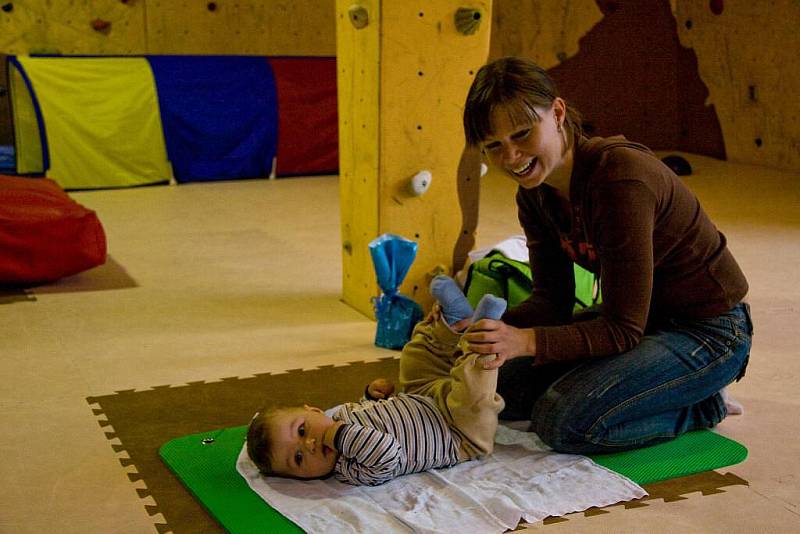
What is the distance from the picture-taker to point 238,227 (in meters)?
5.62

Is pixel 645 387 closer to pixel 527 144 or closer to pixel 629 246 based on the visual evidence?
pixel 629 246

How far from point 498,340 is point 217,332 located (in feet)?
5.56

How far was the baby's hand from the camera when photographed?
2.71 metres

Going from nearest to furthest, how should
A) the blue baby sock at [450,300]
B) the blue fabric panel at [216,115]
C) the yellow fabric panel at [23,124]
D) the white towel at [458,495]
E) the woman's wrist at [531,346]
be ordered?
the white towel at [458,495]
the woman's wrist at [531,346]
the blue baby sock at [450,300]
the yellow fabric panel at [23,124]
the blue fabric panel at [216,115]

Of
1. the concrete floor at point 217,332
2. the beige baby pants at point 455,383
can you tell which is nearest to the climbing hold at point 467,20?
the concrete floor at point 217,332

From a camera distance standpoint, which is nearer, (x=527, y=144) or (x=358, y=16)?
(x=527, y=144)

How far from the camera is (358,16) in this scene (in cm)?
371

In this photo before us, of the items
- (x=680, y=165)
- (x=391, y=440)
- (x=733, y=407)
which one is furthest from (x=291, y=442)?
(x=680, y=165)

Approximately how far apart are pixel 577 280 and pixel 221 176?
4339 mm

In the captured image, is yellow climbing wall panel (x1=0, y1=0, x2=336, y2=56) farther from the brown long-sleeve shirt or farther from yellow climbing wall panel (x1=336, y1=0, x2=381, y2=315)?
the brown long-sleeve shirt

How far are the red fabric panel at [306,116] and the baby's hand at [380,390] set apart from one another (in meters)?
4.88

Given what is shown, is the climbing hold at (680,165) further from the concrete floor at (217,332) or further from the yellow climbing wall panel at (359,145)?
the yellow climbing wall panel at (359,145)

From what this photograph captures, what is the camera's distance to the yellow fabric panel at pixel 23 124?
677cm

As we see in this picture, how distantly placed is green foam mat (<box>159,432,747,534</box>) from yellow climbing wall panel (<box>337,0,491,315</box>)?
136 centimetres
